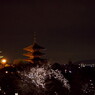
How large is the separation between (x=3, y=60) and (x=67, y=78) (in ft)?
31.8

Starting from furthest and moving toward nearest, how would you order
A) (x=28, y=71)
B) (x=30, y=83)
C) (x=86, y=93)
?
(x=86, y=93) < (x=28, y=71) < (x=30, y=83)

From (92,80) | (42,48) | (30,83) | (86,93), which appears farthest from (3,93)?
(42,48)

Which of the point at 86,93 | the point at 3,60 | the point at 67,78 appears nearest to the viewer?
the point at 86,93

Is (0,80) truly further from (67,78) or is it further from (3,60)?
(3,60)

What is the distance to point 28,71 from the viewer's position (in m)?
28.3

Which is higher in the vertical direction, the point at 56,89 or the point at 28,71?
the point at 28,71

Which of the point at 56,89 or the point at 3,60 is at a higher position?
the point at 3,60

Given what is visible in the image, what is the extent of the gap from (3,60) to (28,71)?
10.8 m

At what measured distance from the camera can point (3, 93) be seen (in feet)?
80.9

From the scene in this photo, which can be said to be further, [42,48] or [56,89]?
[42,48]

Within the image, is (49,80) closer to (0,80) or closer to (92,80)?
(0,80)

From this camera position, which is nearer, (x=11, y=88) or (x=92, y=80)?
(x=11, y=88)

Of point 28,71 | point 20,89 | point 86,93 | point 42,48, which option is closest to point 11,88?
point 20,89

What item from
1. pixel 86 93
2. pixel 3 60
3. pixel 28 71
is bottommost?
pixel 86 93
